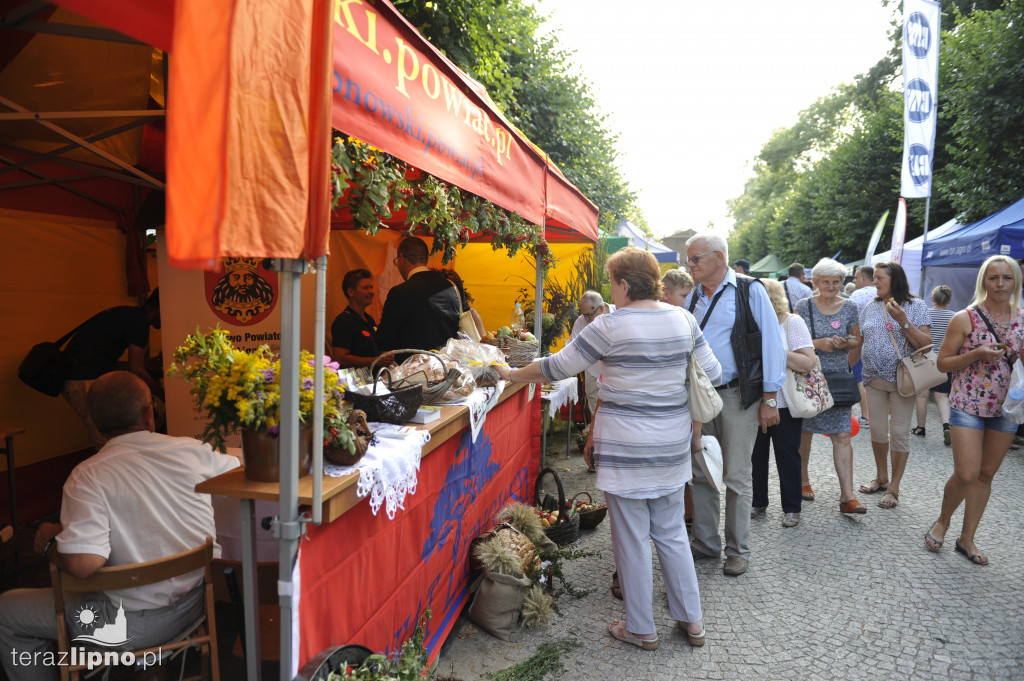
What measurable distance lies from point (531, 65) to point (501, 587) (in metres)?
11.6

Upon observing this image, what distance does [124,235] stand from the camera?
5316mm

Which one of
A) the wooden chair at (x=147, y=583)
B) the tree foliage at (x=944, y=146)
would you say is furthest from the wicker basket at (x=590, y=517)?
the tree foliage at (x=944, y=146)

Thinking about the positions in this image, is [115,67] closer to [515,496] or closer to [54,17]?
[54,17]

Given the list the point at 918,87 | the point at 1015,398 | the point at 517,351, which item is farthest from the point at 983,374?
the point at 918,87

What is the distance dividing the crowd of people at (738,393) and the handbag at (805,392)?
11 centimetres

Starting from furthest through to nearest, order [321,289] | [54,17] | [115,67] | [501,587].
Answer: [115,67] < [501,587] < [54,17] < [321,289]

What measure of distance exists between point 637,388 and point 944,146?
18278mm

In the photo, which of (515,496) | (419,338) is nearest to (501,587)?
(515,496)

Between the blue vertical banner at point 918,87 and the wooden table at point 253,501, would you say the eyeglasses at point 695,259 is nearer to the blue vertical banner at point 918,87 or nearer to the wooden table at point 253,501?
the wooden table at point 253,501

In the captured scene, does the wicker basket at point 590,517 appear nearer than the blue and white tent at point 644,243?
Yes

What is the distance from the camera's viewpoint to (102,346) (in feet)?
14.5

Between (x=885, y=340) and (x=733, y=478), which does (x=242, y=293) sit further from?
(x=885, y=340)

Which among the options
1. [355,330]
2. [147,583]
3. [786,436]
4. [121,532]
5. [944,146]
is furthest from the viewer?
[944,146]

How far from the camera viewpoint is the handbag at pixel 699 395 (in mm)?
3342
